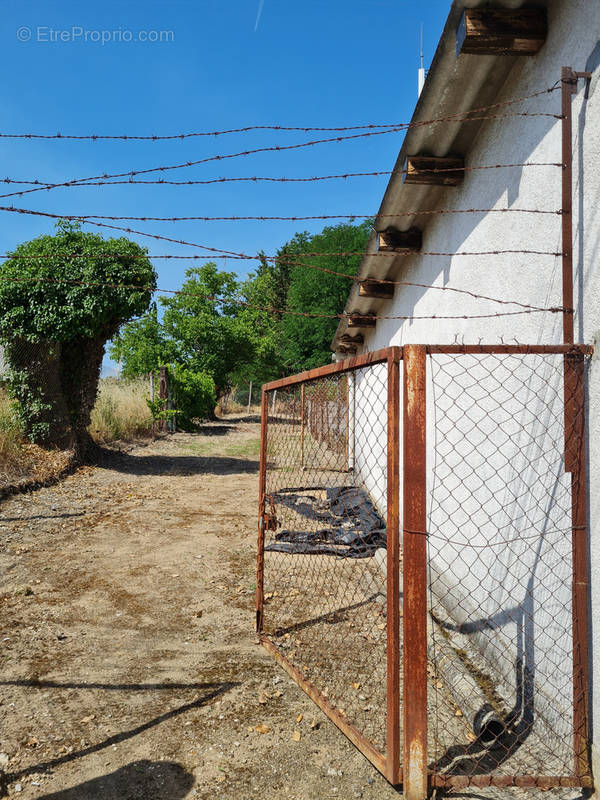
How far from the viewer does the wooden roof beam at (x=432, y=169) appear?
4.46 m

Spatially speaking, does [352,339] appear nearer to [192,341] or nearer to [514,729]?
[514,729]

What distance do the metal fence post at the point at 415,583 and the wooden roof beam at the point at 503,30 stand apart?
6.17 ft

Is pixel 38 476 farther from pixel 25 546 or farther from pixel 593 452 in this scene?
pixel 593 452

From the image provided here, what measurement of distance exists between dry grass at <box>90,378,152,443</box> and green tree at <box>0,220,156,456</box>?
10.7 ft

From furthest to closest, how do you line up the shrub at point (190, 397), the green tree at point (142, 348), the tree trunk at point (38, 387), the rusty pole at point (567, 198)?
1. the green tree at point (142, 348)
2. the shrub at point (190, 397)
3. the tree trunk at point (38, 387)
4. the rusty pole at point (567, 198)

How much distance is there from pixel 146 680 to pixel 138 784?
3.19 feet

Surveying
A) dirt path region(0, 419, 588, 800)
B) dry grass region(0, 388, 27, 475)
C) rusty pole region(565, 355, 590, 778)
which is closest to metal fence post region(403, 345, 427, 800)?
dirt path region(0, 419, 588, 800)

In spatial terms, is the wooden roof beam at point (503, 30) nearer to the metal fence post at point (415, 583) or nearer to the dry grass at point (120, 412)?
the metal fence post at point (415, 583)

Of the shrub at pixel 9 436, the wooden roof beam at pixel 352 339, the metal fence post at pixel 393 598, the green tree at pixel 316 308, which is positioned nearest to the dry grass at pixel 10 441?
the shrub at pixel 9 436

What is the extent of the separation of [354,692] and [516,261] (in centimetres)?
268

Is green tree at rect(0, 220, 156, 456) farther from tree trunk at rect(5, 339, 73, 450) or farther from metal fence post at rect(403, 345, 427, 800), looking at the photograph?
metal fence post at rect(403, 345, 427, 800)

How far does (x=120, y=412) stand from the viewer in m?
16.0

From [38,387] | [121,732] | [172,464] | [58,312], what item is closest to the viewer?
[121,732]

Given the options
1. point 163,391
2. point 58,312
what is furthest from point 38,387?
point 163,391
